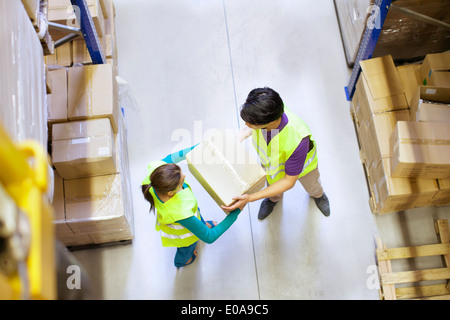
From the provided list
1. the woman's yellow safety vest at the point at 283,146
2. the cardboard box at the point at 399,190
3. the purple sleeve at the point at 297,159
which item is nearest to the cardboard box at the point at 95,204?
the woman's yellow safety vest at the point at 283,146

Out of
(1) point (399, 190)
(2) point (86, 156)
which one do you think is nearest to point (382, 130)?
(1) point (399, 190)

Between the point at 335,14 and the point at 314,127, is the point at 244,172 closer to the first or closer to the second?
the point at 314,127

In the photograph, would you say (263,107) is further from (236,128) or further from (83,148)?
(236,128)

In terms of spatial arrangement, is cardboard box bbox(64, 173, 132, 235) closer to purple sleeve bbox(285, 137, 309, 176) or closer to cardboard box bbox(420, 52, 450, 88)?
purple sleeve bbox(285, 137, 309, 176)

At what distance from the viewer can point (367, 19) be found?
153 inches

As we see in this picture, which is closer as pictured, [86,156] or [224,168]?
[224,168]

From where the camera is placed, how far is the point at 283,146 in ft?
9.43

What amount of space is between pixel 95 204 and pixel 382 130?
2.66 m

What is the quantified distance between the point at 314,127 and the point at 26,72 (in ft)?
9.79

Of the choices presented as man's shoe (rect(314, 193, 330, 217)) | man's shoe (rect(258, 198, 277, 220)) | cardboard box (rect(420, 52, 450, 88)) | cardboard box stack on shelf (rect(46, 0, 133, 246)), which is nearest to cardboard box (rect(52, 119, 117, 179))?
cardboard box stack on shelf (rect(46, 0, 133, 246))

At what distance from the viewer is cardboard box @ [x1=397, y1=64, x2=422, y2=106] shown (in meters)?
3.96

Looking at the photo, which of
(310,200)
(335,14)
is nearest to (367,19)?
(335,14)

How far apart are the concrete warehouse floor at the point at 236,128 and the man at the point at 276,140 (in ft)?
2.89

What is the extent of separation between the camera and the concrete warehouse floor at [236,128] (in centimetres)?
387
